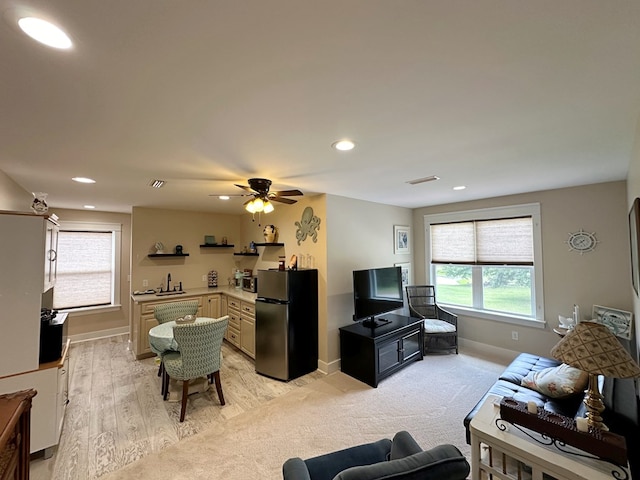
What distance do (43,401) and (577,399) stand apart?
4.38 meters

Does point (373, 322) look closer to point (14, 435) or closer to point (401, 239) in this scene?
point (401, 239)

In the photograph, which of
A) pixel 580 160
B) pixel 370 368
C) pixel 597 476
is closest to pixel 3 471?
pixel 597 476

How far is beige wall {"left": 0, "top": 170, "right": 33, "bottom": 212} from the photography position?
8.46ft

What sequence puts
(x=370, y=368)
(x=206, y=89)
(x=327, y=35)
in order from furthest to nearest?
1. (x=370, y=368)
2. (x=206, y=89)
3. (x=327, y=35)

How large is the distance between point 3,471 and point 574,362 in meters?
2.84

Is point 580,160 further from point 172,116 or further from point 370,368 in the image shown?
point 172,116

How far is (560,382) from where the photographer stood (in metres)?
2.17

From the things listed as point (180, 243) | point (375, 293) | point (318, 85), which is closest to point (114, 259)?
point (180, 243)

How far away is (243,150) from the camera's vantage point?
211 cm

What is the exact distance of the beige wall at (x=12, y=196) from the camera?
102 inches

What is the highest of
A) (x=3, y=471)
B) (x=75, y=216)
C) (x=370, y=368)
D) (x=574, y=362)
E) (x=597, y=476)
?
(x=75, y=216)

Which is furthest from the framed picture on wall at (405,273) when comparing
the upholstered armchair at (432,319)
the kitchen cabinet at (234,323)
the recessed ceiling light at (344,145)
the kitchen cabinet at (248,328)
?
the recessed ceiling light at (344,145)

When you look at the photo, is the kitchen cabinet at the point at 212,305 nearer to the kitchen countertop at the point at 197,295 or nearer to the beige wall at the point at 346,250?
the kitchen countertop at the point at 197,295

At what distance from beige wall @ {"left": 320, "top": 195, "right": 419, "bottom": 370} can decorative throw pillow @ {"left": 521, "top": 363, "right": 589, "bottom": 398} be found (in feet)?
7.12
